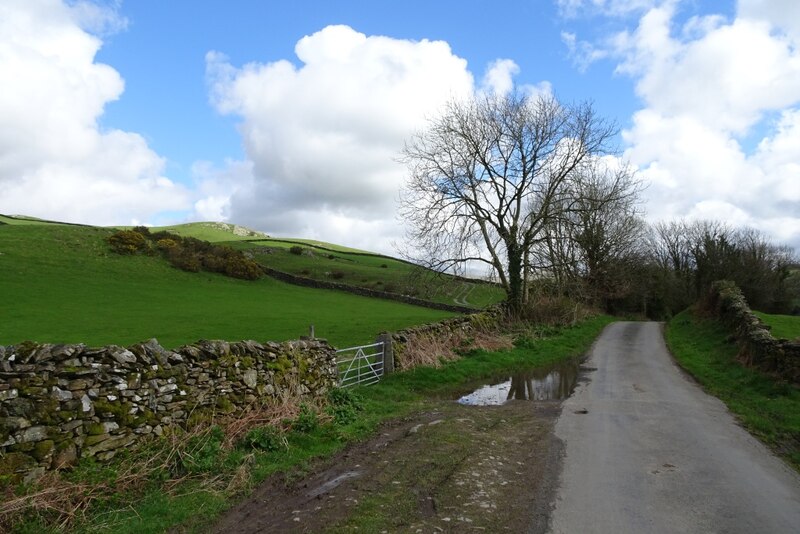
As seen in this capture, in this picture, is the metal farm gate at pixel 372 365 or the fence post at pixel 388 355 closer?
the metal farm gate at pixel 372 365

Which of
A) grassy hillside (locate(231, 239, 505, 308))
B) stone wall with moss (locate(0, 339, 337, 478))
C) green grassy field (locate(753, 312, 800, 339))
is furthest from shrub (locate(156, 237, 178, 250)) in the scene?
green grassy field (locate(753, 312, 800, 339))

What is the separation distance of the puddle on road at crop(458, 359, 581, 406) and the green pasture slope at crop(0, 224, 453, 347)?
8628mm

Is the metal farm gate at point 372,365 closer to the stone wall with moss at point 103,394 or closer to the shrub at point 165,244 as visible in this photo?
the stone wall with moss at point 103,394

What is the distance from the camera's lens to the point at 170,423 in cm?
784

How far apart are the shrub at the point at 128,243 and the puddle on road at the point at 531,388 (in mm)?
47611

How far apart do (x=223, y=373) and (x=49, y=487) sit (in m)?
3.44

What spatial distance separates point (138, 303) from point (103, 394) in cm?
3150

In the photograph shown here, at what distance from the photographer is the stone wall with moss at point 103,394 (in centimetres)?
602

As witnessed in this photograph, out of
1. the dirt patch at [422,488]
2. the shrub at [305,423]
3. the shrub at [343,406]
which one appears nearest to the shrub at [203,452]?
the dirt patch at [422,488]

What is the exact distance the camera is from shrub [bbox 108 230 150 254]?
51.6m

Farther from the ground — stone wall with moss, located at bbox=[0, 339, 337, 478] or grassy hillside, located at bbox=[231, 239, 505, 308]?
grassy hillside, located at bbox=[231, 239, 505, 308]

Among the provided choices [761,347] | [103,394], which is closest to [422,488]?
[103,394]

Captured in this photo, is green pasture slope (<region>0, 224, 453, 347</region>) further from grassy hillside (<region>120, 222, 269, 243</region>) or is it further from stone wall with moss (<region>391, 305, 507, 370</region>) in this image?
grassy hillside (<region>120, 222, 269, 243</region>)

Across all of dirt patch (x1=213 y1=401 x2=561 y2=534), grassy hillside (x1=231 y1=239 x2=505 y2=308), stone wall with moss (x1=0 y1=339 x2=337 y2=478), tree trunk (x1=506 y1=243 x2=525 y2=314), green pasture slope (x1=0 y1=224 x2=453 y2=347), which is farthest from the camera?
grassy hillside (x1=231 y1=239 x2=505 y2=308)
